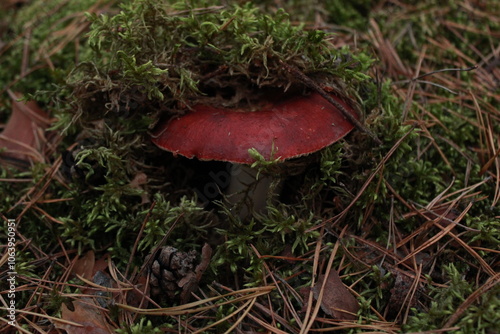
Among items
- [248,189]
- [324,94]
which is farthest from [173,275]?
[324,94]

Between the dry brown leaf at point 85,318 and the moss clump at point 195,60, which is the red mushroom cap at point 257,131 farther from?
the dry brown leaf at point 85,318

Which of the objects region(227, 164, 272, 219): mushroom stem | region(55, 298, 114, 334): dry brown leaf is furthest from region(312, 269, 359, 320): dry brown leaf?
region(55, 298, 114, 334): dry brown leaf

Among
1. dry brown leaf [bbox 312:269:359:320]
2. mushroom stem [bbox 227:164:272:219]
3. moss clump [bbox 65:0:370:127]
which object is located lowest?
dry brown leaf [bbox 312:269:359:320]

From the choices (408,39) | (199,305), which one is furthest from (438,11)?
(199,305)

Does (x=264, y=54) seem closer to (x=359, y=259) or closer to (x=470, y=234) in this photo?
(x=359, y=259)

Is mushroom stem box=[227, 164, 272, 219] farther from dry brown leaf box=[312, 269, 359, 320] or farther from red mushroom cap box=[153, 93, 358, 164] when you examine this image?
dry brown leaf box=[312, 269, 359, 320]

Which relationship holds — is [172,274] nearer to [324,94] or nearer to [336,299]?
[336,299]
